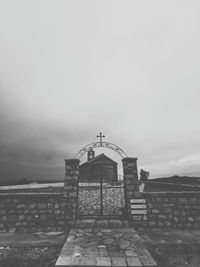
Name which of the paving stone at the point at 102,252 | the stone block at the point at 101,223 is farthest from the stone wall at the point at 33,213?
the paving stone at the point at 102,252

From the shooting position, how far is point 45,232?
640 centimetres

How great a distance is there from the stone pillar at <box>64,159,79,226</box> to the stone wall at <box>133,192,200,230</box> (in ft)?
8.52

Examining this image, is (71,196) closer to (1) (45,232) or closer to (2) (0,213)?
(1) (45,232)

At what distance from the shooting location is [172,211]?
22.2 feet

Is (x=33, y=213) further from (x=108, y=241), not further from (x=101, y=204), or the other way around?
(x=108, y=241)

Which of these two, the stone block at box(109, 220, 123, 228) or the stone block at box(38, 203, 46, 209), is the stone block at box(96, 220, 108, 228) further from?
the stone block at box(38, 203, 46, 209)

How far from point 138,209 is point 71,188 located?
9.01 feet

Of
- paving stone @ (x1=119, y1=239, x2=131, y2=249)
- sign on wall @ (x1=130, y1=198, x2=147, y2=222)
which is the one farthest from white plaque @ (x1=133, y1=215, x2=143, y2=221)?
paving stone @ (x1=119, y1=239, x2=131, y2=249)

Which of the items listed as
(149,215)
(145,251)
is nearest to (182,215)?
(149,215)

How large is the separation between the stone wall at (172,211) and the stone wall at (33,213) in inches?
124

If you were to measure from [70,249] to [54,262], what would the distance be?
541 mm

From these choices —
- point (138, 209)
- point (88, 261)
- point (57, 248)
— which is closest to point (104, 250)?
point (88, 261)

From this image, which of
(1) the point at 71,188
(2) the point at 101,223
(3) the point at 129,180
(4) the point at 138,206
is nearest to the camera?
(2) the point at 101,223

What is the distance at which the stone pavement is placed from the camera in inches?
158
